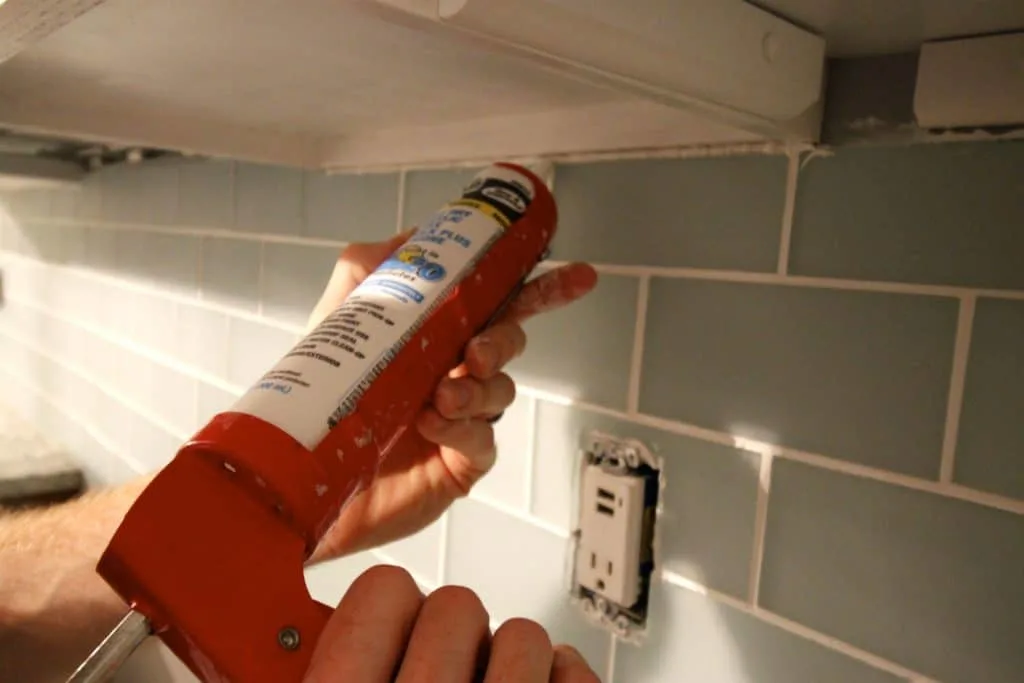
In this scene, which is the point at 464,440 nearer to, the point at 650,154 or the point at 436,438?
the point at 436,438

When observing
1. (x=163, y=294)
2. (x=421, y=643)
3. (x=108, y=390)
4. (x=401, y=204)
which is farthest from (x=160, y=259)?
(x=421, y=643)

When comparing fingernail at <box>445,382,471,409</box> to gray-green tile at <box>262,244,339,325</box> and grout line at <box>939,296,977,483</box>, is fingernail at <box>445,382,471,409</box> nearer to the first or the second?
grout line at <box>939,296,977,483</box>

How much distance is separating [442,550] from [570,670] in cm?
37

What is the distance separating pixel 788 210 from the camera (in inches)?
16.5

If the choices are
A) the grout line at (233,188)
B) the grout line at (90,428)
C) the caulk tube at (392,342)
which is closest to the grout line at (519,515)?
the caulk tube at (392,342)

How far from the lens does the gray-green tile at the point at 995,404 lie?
1.12 feet

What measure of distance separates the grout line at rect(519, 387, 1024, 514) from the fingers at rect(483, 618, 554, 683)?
0.64 feet

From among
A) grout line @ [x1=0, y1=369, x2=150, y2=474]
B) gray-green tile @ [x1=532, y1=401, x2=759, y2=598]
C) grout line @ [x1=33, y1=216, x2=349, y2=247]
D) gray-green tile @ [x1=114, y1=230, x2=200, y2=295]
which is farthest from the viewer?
grout line @ [x1=0, y1=369, x2=150, y2=474]

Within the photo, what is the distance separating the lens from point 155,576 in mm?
256

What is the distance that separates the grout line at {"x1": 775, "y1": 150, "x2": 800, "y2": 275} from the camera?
1.36 ft

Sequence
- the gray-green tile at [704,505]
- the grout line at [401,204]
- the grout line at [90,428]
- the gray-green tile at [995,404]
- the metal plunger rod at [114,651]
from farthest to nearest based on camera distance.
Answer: the grout line at [90,428]
the grout line at [401,204]
the gray-green tile at [704,505]
the gray-green tile at [995,404]
the metal plunger rod at [114,651]

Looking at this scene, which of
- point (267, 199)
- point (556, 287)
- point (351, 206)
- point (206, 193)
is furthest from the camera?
point (206, 193)

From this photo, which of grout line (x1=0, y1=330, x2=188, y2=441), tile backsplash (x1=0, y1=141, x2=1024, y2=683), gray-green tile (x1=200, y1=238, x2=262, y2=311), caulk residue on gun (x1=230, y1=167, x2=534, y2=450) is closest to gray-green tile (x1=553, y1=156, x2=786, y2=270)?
tile backsplash (x1=0, y1=141, x2=1024, y2=683)

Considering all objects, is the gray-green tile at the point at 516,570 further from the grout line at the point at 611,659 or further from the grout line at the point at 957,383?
the grout line at the point at 957,383
